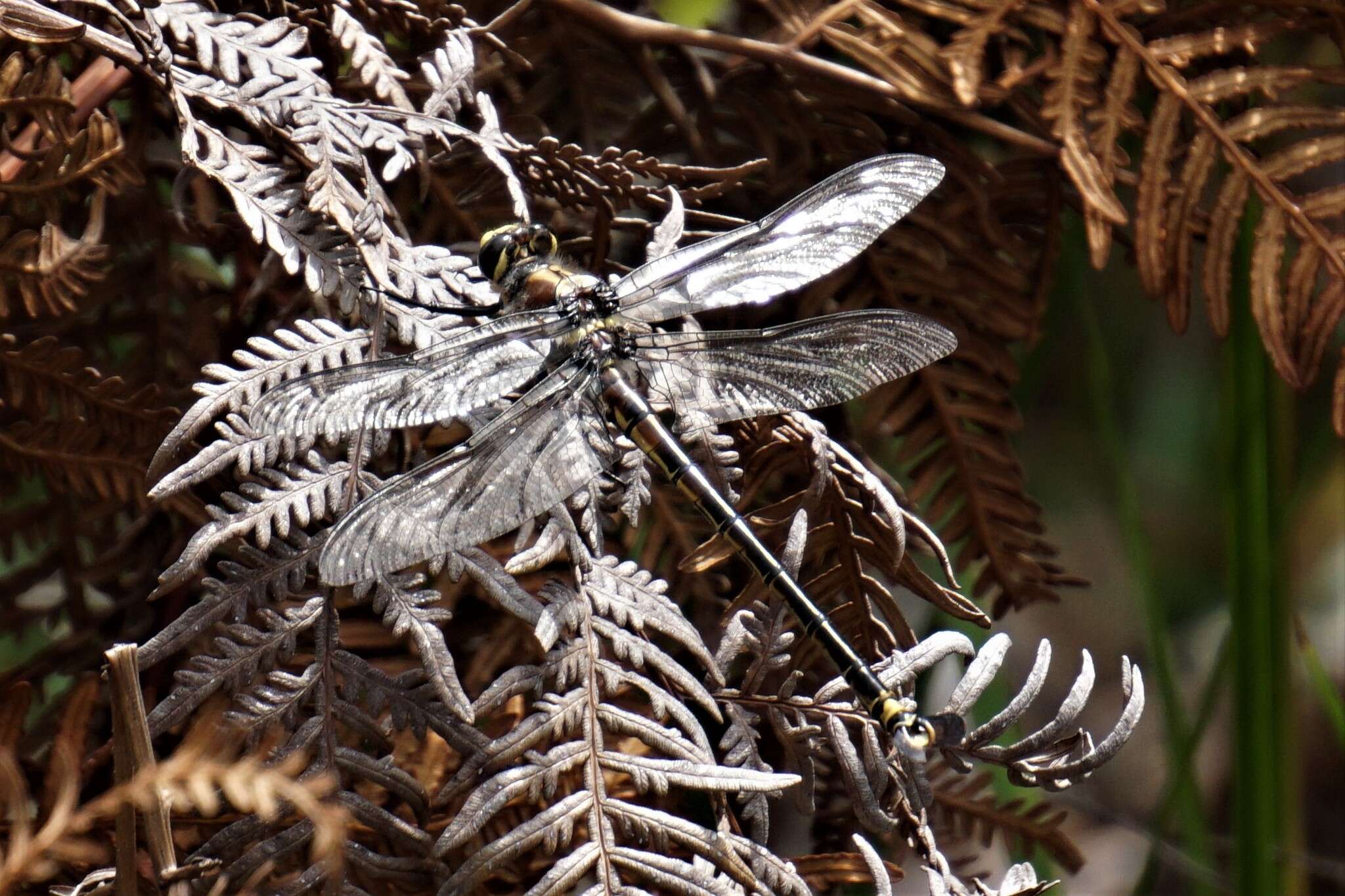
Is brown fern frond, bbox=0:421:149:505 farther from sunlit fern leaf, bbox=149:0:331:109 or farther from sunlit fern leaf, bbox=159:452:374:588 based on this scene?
sunlit fern leaf, bbox=149:0:331:109

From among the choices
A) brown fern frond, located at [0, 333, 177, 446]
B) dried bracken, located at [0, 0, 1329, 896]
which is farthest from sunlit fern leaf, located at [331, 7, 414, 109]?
brown fern frond, located at [0, 333, 177, 446]

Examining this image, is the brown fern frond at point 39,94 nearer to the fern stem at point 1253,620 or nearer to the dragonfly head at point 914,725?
the dragonfly head at point 914,725

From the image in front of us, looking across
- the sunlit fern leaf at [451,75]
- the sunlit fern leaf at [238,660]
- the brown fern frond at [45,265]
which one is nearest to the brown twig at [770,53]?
the sunlit fern leaf at [451,75]

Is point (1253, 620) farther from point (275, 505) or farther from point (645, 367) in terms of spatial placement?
point (275, 505)

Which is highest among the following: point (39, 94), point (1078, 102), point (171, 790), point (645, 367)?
point (1078, 102)

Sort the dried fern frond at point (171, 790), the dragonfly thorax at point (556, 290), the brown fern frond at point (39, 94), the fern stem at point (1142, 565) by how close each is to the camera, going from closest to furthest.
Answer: the dried fern frond at point (171, 790), the brown fern frond at point (39, 94), the dragonfly thorax at point (556, 290), the fern stem at point (1142, 565)

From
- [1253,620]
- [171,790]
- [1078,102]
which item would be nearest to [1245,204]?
[1078,102]

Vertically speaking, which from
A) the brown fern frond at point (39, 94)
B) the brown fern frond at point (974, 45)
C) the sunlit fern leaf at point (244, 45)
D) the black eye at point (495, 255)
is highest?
the brown fern frond at point (974, 45)
